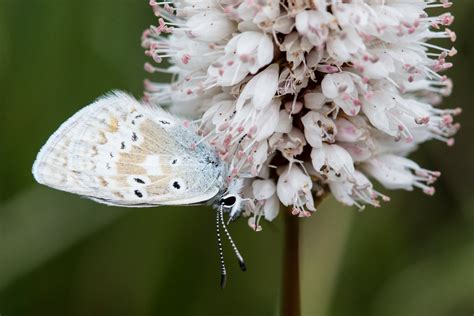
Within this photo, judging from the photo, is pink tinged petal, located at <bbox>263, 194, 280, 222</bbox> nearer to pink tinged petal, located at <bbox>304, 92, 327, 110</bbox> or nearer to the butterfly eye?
the butterfly eye

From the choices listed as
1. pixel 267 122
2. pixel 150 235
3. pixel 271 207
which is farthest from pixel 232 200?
pixel 150 235

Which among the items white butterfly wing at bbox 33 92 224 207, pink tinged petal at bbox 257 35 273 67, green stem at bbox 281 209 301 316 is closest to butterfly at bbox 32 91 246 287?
white butterfly wing at bbox 33 92 224 207

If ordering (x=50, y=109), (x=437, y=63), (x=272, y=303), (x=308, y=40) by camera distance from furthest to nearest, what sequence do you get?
(x=50, y=109), (x=272, y=303), (x=437, y=63), (x=308, y=40)

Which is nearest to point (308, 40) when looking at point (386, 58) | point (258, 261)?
point (386, 58)

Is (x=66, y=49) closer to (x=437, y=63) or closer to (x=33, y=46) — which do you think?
(x=33, y=46)

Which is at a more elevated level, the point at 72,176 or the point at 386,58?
the point at 386,58

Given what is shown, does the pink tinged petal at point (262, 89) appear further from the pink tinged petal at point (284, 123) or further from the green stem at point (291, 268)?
the green stem at point (291, 268)
